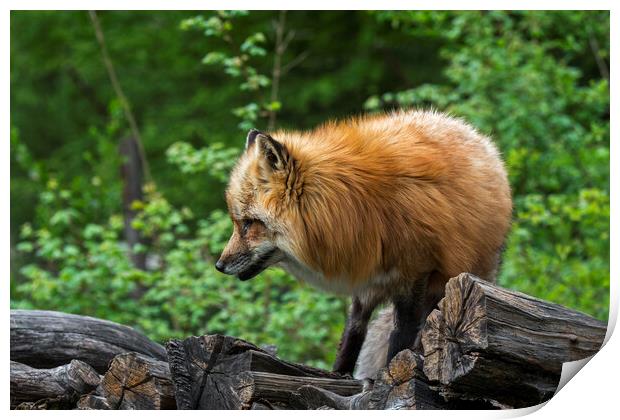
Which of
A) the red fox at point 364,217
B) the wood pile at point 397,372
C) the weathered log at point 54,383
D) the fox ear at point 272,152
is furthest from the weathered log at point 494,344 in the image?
the weathered log at point 54,383

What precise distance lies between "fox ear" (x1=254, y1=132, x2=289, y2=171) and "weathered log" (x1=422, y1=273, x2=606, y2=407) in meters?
1.02

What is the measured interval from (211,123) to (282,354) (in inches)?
173

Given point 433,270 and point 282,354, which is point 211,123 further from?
point 433,270

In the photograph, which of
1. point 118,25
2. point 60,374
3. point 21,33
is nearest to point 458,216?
point 60,374

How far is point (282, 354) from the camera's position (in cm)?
725

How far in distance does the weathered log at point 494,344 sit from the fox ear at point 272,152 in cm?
102

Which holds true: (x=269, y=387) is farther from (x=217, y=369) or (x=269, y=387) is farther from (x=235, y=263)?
(x=235, y=263)

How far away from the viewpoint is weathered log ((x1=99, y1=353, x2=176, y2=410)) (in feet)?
12.9

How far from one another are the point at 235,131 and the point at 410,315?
21.8ft

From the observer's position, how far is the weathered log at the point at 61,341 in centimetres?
465

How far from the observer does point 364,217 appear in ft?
13.1

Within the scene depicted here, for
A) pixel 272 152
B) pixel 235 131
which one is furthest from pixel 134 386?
pixel 235 131

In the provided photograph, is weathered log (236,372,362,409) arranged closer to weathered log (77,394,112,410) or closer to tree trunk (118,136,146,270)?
weathered log (77,394,112,410)

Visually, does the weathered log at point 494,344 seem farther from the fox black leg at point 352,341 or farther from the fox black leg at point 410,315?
the fox black leg at point 352,341
